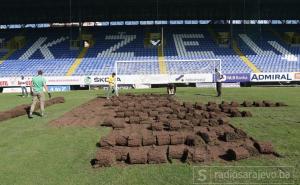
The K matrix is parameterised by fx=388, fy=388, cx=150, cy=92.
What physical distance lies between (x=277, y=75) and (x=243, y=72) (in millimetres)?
3596

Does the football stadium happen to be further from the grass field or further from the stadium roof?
the stadium roof

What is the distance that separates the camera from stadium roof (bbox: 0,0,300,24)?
156 ft

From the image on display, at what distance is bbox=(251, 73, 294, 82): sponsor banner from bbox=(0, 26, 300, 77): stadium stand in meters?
1.61

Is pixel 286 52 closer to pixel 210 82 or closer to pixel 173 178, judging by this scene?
pixel 210 82

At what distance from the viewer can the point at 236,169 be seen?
7.02 meters

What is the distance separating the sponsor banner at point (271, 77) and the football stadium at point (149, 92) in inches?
4.3

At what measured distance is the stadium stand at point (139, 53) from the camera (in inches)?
1715

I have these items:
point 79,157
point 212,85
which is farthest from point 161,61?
point 79,157

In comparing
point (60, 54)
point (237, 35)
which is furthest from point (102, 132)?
point (237, 35)

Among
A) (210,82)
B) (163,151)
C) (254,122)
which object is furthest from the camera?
(210,82)

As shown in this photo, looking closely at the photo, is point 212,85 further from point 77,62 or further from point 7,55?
point 7,55

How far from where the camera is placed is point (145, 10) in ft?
167

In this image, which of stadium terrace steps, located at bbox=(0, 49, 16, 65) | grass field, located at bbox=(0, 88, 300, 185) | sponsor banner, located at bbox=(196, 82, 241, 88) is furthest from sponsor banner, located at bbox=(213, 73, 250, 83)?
grass field, located at bbox=(0, 88, 300, 185)

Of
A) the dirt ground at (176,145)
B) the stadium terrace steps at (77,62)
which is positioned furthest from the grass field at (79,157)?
the stadium terrace steps at (77,62)
